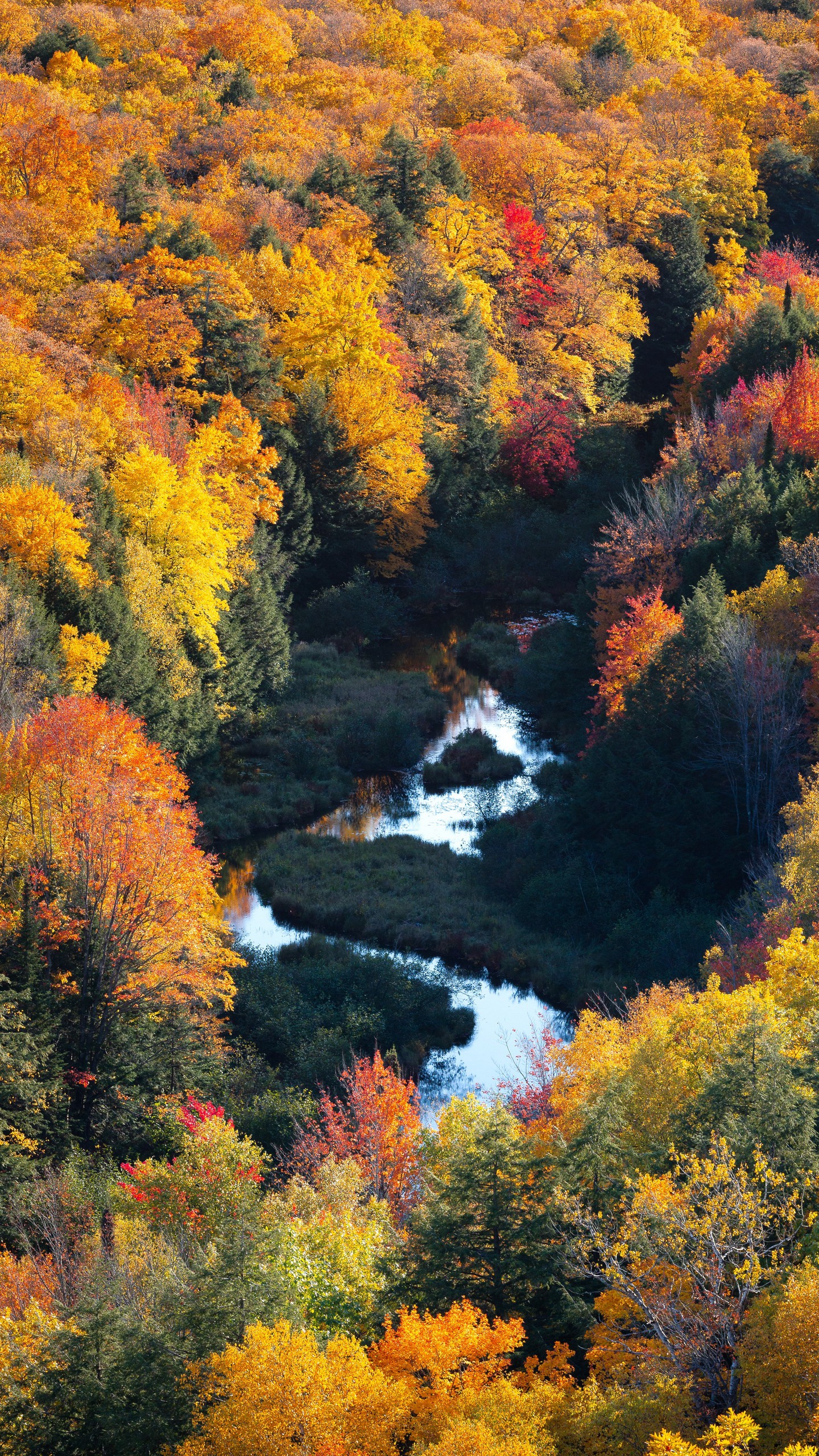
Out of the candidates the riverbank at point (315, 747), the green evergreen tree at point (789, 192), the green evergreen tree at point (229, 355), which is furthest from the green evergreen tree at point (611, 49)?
the riverbank at point (315, 747)

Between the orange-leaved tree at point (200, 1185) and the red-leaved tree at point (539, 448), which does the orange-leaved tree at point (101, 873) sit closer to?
the orange-leaved tree at point (200, 1185)

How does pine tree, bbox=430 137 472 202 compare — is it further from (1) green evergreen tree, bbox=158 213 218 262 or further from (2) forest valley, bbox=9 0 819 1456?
(1) green evergreen tree, bbox=158 213 218 262

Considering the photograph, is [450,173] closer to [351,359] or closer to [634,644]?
[351,359]

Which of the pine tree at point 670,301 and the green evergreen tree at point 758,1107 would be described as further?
the pine tree at point 670,301

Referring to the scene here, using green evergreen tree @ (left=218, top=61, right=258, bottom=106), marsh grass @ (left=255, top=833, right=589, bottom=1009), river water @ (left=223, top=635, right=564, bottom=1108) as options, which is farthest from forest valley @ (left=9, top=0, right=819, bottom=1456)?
river water @ (left=223, top=635, right=564, bottom=1108)

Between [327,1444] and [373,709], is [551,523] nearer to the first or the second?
[373,709]

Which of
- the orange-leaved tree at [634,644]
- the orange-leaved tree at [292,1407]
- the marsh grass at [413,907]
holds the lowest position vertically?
the marsh grass at [413,907]

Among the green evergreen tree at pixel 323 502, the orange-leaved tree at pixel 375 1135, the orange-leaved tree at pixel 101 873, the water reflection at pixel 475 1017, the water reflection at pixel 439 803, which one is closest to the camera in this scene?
the orange-leaved tree at pixel 375 1135
